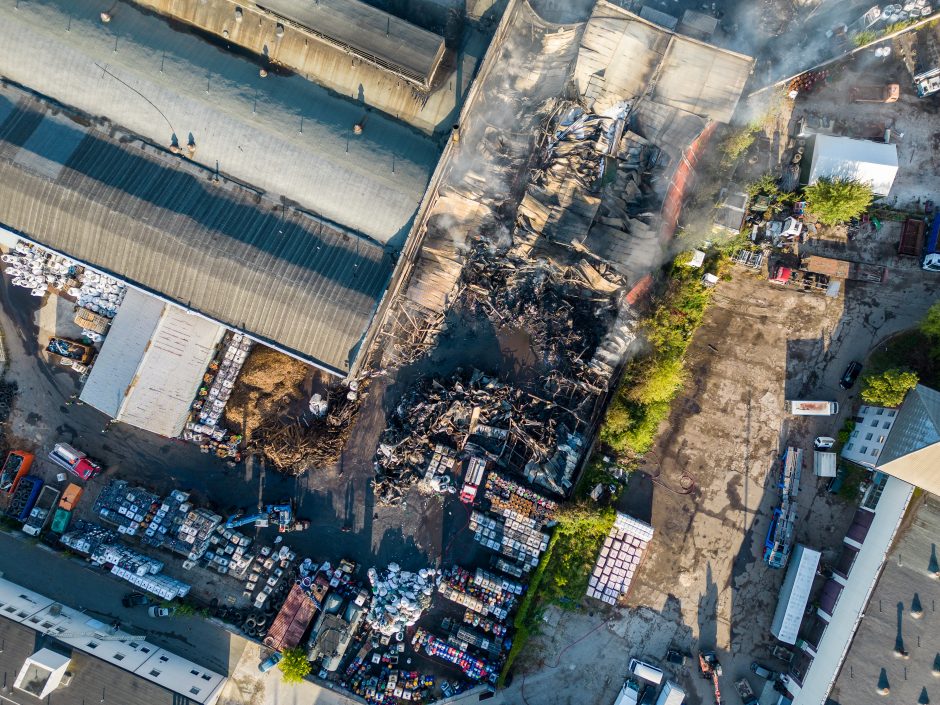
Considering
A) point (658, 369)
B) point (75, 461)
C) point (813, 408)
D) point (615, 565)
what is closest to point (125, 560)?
point (75, 461)

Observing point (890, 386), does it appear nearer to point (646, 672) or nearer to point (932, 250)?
point (932, 250)

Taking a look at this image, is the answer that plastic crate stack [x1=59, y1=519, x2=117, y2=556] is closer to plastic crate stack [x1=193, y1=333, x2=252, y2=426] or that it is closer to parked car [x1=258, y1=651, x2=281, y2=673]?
plastic crate stack [x1=193, y1=333, x2=252, y2=426]

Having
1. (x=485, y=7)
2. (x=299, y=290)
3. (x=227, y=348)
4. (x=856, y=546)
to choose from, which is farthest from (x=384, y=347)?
(x=856, y=546)

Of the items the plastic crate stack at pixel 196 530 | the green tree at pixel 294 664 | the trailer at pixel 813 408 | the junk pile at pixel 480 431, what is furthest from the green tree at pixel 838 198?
the plastic crate stack at pixel 196 530

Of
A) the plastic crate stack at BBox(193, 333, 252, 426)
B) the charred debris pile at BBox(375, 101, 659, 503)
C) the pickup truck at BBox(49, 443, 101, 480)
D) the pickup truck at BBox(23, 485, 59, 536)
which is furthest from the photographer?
the pickup truck at BBox(23, 485, 59, 536)

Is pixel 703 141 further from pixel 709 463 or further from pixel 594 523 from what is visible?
pixel 594 523

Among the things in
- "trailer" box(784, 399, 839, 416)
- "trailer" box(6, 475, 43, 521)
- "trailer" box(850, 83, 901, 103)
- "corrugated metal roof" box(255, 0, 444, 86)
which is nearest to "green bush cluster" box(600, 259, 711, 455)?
"trailer" box(784, 399, 839, 416)
